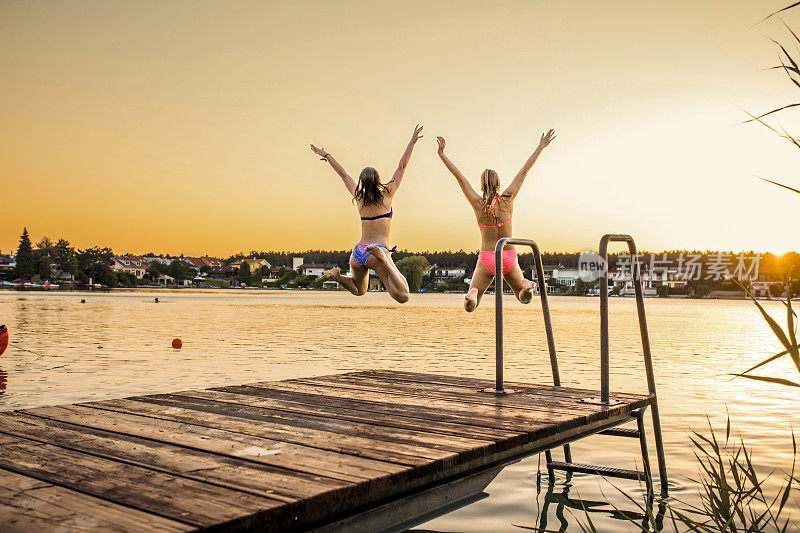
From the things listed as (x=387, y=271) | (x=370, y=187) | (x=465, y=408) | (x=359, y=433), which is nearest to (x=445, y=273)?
(x=370, y=187)

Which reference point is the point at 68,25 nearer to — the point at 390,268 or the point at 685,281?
the point at 390,268

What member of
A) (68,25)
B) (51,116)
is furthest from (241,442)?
(51,116)

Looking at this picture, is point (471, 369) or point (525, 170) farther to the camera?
point (471, 369)

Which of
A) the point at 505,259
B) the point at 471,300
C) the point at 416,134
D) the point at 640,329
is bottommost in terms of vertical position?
the point at 640,329

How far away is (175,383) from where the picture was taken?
15.1 m

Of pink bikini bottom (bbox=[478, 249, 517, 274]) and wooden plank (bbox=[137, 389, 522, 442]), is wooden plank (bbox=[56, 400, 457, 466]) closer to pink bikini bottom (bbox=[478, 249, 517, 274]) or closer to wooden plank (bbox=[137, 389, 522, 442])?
wooden plank (bbox=[137, 389, 522, 442])

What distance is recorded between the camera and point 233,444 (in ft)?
13.0

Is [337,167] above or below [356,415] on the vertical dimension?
above

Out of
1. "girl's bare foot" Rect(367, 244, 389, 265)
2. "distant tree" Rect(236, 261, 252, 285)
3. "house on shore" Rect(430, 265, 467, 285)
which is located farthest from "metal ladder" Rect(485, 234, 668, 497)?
"distant tree" Rect(236, 261, 252, 285)

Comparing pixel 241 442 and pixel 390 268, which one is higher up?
pixel 390 268

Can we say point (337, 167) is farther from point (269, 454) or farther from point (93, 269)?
point (93, 269)

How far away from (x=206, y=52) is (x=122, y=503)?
131ft

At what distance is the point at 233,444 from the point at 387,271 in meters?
3.97

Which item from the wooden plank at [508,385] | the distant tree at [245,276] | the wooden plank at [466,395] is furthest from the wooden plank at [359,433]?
the distant tree at [245,276]
